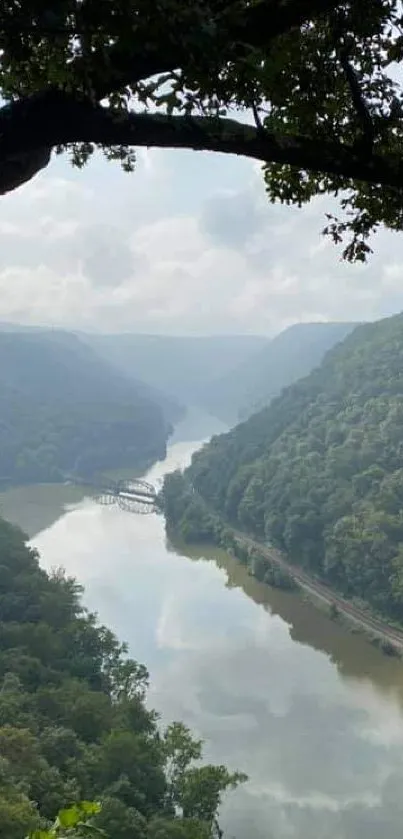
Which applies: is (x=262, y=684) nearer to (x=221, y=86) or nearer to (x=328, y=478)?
(x=328, y=478)

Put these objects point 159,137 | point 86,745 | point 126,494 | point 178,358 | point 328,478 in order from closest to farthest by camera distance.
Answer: point 159,137, point 86,745, point 328,478, point 126,494, point 178,358

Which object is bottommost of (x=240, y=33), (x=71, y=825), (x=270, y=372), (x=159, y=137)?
(x=71, y=825)

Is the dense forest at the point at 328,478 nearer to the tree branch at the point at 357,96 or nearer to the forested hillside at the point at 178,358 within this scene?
the tree branch at the point at 357,96

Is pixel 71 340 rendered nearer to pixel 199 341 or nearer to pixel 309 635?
pixel 199 341

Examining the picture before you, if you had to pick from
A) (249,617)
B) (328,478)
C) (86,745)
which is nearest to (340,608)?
(249,617)

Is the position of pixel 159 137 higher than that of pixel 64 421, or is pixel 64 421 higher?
pixel 159 137

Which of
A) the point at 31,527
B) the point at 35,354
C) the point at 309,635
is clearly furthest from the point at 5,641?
the point at 35,354

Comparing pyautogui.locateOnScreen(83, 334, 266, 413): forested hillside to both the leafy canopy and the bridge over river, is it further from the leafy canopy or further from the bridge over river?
the leafy canopy
